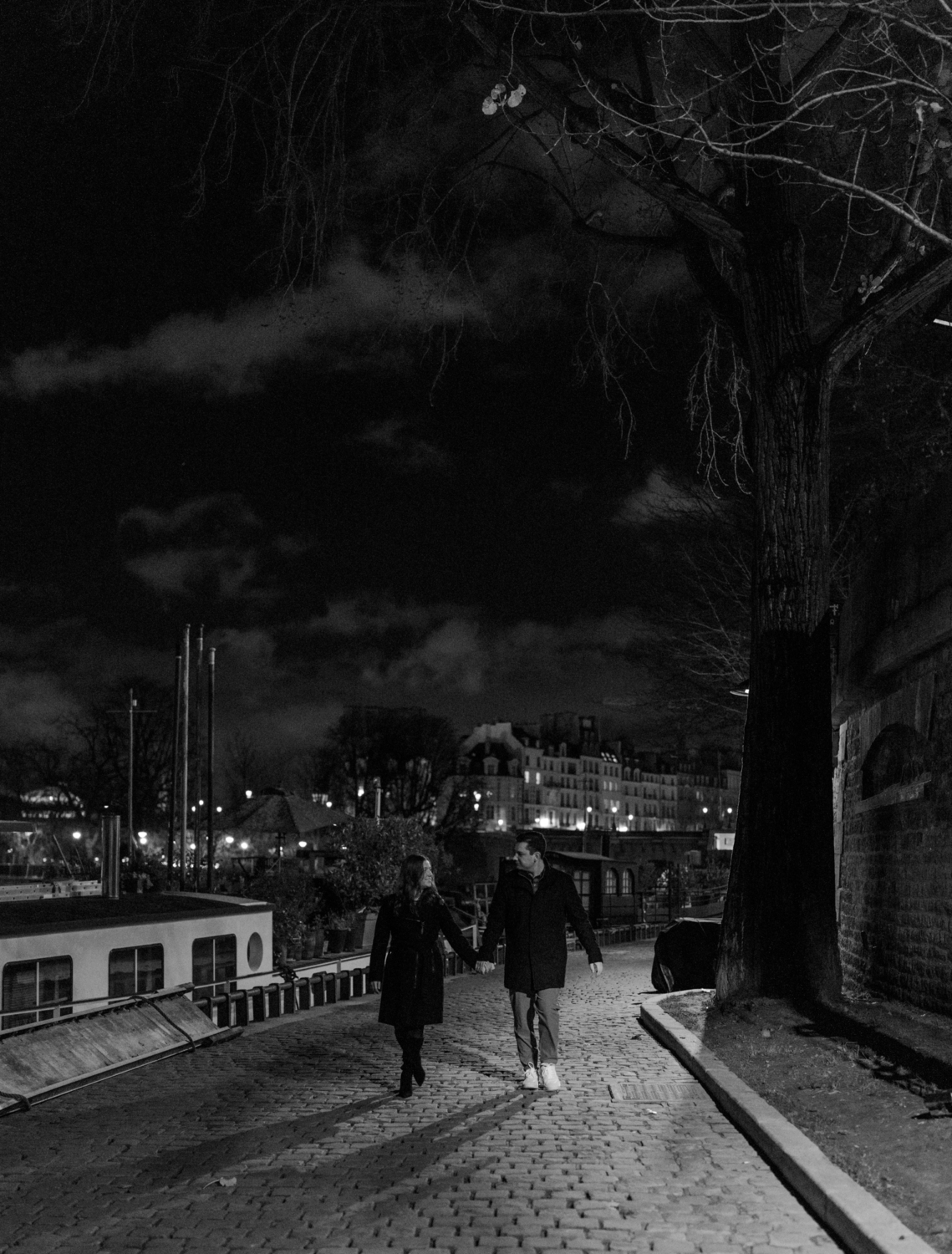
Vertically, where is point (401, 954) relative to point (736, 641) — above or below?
below

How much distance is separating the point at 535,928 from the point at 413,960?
2.96 ft

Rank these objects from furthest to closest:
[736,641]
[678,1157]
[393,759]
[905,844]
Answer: [393,759]
[736,641]
[905,844]
[678,1157]

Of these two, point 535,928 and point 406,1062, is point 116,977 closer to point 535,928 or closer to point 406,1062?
point 406,1062

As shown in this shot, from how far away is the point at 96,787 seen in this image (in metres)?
72.6

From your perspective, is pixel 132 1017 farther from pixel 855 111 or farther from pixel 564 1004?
pixel 855 111

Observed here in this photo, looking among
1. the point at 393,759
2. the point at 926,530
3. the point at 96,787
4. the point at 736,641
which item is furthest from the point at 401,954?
the point at 393,759

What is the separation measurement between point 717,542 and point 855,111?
747 inches

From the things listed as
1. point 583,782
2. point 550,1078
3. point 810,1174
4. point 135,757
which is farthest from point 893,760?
point 583,782

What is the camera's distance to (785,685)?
14484 millimetres

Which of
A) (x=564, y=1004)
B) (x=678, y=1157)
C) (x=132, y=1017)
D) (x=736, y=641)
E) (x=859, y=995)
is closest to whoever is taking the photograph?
(x=678, y=1157)

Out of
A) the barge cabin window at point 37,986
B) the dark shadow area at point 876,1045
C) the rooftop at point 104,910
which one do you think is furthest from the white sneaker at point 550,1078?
the rooftop at point 104,910

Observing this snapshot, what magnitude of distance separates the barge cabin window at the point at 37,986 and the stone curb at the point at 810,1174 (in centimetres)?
778

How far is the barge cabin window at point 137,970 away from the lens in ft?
57.9

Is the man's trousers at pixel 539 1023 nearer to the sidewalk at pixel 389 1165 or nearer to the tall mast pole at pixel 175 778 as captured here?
the sidewalk at pixel 389 1165
